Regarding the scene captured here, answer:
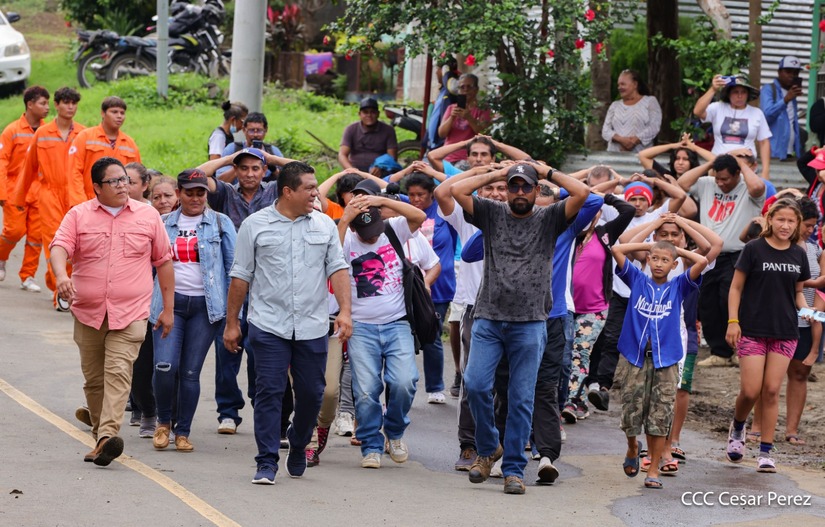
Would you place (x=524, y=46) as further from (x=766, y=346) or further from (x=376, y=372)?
(x=376, y=372)

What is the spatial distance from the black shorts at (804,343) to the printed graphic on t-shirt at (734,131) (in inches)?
171

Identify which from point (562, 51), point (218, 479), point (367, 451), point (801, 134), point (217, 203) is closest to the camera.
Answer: point (218, 479)

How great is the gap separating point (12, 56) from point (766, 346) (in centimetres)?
1978

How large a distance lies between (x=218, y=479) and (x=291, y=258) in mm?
1391

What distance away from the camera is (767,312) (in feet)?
31.4

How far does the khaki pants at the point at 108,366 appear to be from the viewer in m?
8.23

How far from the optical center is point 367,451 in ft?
29.0

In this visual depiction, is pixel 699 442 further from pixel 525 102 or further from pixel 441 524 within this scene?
pixel 525 102

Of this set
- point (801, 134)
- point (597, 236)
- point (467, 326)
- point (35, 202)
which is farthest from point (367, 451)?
point (801, 134)

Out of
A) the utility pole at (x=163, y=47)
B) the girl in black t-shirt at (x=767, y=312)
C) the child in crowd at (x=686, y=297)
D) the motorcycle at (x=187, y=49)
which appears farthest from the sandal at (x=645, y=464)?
the motorcycle at (x=187, y=49)

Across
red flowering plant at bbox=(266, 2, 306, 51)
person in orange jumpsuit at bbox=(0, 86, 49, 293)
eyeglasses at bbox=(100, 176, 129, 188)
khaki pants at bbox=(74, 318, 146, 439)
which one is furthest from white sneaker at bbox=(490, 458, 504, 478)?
red flowering plant at bbox=(266, 2, 306, 51)

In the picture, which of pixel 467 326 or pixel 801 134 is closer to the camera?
pixel 467 326

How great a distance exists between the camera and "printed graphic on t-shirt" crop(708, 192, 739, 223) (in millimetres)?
12336

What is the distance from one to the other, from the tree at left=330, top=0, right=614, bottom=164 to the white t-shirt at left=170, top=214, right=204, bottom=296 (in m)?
6.84
